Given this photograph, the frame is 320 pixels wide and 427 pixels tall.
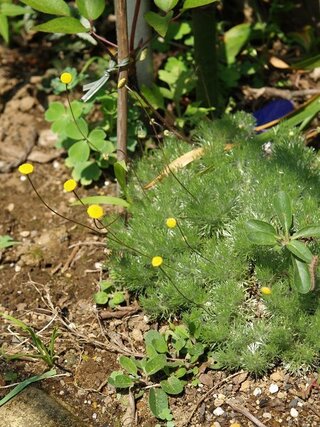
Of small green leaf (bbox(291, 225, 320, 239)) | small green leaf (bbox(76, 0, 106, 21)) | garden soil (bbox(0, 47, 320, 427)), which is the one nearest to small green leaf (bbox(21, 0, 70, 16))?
small green leaf (bbox(76, 0, 106, 21))

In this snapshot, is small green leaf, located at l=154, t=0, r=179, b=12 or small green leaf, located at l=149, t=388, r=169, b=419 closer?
small green leaf, located at l=149, t=388, r=169, b=419

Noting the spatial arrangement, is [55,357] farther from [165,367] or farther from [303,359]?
[303,359]

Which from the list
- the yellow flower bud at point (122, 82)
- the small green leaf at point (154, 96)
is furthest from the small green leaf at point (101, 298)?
the small green leaf at point (154, 96)

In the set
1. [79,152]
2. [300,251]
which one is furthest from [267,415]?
[79,152]

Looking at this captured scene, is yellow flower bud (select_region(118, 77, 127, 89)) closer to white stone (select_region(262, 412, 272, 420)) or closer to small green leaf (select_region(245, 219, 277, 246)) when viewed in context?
small green leaf (select_region(245, 219, 277, 246))

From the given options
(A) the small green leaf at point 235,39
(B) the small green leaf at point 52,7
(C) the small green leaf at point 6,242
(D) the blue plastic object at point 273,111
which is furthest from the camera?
(A) the small green leaf at point 235,39

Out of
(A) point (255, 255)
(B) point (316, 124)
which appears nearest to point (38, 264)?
(A) point (255, 255)

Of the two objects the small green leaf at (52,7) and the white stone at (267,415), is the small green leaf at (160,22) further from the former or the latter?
the white stone at (267,415)
